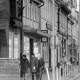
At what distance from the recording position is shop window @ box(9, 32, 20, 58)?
2306 cm

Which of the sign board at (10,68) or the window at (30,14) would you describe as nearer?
the sign board at (10,68)

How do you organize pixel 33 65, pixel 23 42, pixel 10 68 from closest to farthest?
1. pixel 10 68
2. pixel 33 65
3. pixel 23 42

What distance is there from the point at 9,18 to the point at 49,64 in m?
17.5

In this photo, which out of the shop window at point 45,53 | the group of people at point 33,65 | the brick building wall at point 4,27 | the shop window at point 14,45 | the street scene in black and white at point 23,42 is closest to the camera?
the street scene in black and white at point 23,42

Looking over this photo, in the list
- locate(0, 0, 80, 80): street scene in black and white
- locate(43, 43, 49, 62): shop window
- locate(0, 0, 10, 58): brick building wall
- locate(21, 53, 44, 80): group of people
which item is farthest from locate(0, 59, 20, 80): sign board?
locate(43, 43, 49, 62): shop window

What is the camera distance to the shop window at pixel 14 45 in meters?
23.1

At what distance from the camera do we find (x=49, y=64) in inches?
1531

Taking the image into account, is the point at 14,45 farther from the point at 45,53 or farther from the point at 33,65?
the point at 45,53

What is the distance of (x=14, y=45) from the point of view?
78.7 ft

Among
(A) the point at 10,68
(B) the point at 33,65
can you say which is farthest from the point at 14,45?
(A) the point at 10,68

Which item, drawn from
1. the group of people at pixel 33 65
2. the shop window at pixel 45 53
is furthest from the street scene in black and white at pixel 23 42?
the shop window at pixel 45 53

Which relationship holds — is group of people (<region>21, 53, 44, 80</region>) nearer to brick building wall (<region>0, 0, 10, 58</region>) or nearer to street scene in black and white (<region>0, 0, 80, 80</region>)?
street scene in black and white (<region>0, 0, 80, 80</region>)

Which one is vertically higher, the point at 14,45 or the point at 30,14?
the point at 30,14

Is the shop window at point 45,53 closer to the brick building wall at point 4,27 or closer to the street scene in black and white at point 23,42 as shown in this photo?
the street scene in black and white at point 23,42
